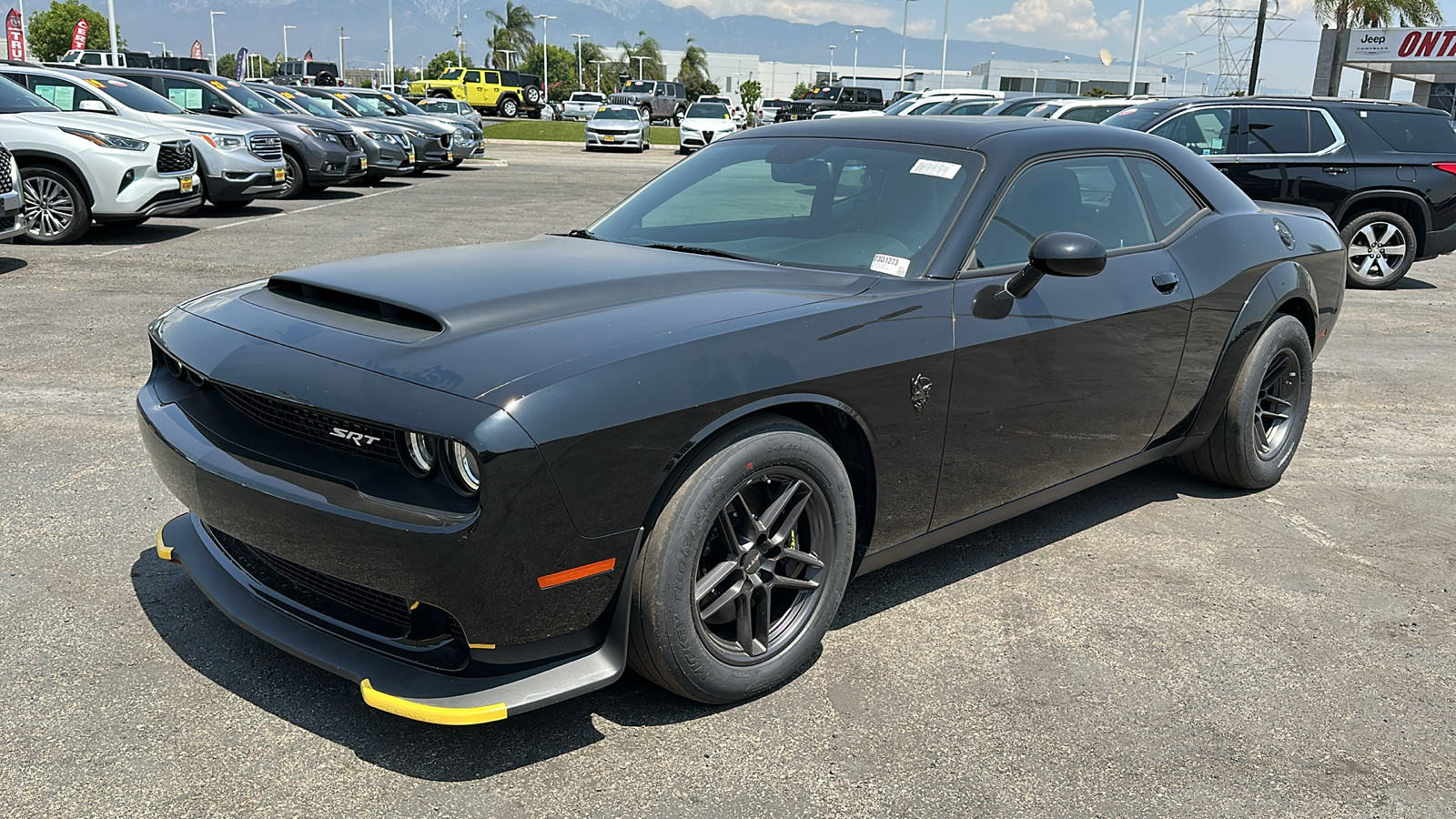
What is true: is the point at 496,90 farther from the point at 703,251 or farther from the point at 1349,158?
the point at 703,251

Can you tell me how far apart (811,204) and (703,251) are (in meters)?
0.42

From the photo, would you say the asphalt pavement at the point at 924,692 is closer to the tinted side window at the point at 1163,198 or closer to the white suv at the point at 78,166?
the tinted side window at the point at 1163,198

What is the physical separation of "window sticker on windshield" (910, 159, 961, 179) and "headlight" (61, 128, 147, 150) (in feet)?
32.6

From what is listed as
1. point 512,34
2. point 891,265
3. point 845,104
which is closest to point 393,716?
point 891,265

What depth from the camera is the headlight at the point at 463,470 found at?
252cm

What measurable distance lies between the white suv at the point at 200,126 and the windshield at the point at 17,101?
892mm

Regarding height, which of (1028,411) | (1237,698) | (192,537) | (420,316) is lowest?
(1237,698)

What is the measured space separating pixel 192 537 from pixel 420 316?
3.45 feet

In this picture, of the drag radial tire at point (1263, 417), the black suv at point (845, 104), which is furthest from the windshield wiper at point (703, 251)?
the black suv at point (845, 104)

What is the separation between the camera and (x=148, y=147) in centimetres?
1132

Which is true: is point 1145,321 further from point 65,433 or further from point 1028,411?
point 65,433

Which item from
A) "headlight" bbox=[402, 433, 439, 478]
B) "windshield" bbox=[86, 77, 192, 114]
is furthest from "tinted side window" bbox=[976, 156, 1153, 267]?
"windshield" bbox=[86, 77, 192, 114]

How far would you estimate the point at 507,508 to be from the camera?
2449 millimetres

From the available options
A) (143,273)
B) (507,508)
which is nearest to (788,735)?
(507,508)
